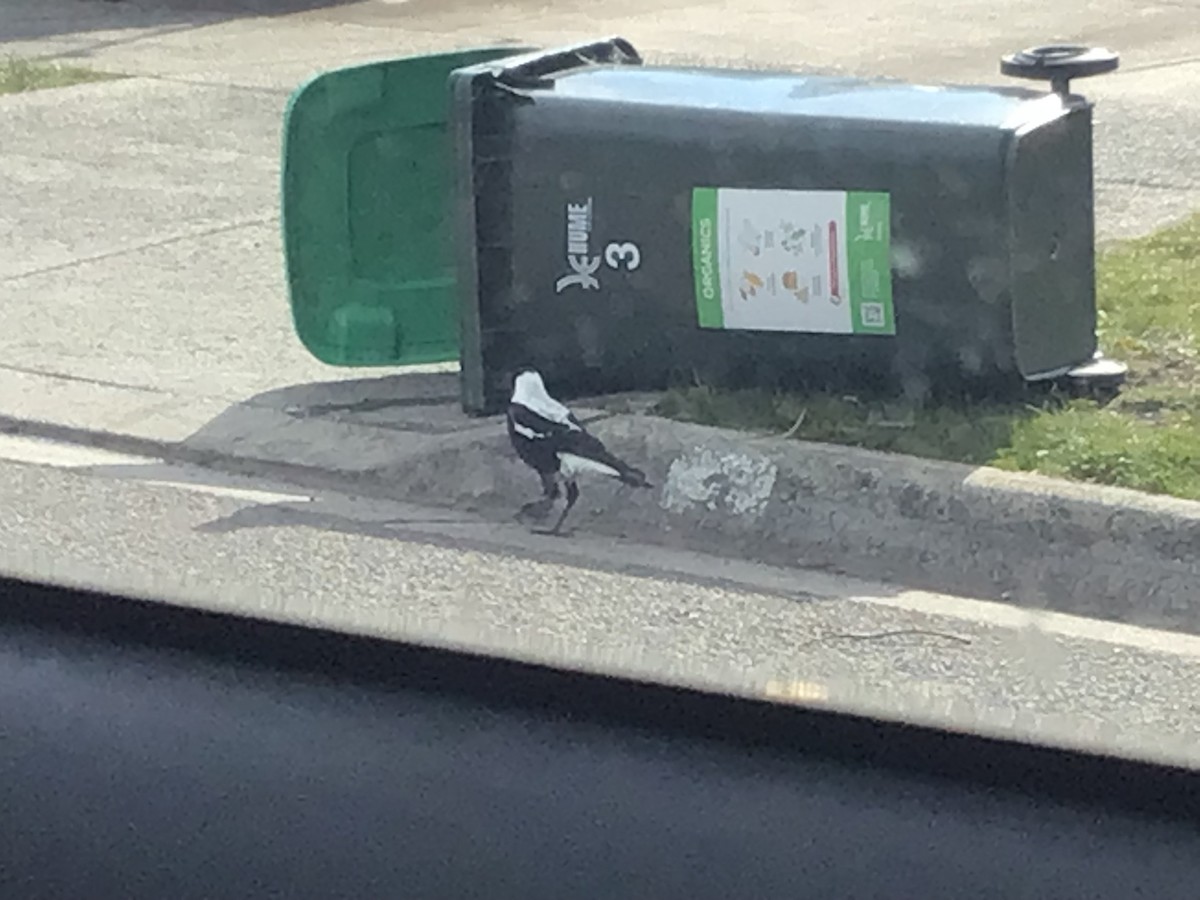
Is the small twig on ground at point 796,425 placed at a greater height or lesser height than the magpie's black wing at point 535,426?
lesser

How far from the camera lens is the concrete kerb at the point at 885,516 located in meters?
5.31

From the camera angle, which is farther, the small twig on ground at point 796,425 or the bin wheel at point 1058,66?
the bin wheel at point 1058,66

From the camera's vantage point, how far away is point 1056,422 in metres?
6.00

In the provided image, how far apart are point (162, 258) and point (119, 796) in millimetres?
7391

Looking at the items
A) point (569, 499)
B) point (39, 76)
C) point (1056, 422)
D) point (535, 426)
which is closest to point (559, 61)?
point (535, 426)

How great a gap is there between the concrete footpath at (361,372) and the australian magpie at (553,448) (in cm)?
9

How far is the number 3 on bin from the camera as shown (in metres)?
6.25

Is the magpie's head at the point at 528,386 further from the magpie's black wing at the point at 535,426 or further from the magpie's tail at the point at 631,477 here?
the magpie's tail at the point at 631,477

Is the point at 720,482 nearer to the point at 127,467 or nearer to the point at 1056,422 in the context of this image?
the point at 1056,422

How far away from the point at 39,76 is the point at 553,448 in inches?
346

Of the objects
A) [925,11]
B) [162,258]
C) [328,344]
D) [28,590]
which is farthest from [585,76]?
[925,11]

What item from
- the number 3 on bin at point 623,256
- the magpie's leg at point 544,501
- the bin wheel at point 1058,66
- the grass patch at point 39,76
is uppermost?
the grass patch at point 39,76

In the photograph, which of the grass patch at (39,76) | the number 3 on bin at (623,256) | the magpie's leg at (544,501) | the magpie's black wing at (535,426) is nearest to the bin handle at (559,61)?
the number 3 on bin at (623,256)

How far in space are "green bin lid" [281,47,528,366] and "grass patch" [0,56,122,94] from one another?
21.6 feet
